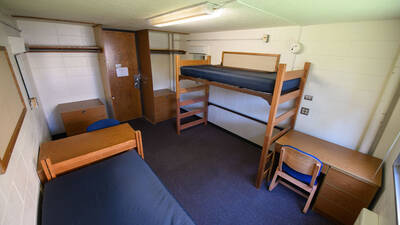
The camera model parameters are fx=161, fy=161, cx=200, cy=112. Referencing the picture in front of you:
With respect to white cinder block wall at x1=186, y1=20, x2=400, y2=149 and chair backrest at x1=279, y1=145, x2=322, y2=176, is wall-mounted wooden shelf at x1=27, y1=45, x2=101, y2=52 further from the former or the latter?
chair backrest at x1=279, y1=145, x2=322, y2=176

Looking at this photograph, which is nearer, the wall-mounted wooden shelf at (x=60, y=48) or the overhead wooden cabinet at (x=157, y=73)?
the wall-mounted wooden shelf at (x=60, y=48)

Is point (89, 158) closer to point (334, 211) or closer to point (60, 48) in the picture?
point (60, 48)

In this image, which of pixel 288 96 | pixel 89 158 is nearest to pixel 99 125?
pixel 89 158

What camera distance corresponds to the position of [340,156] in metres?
1.93

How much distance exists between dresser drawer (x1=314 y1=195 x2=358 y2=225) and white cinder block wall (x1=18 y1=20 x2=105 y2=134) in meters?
4.39

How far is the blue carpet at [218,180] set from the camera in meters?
1.91

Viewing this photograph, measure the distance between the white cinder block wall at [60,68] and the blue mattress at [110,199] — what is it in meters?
2.44

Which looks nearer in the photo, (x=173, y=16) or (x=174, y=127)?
(x=173, y=16)

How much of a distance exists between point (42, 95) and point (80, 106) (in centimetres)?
65

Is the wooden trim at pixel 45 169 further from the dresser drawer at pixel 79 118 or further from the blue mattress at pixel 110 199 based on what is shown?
the dresser drawer at pixel 79 118

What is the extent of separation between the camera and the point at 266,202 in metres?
2.09

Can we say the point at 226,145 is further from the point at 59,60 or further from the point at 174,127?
the point at 59,60

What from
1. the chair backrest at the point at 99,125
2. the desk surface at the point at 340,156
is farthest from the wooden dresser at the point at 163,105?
the desk surface at the point at 340,156

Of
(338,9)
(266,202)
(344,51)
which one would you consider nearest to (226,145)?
(266,202)
